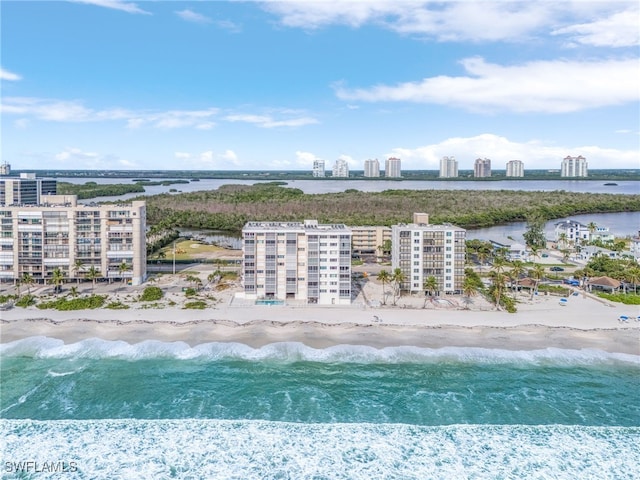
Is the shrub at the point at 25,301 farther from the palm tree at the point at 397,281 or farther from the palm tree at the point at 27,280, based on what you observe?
the palm tree at the point at 397,281

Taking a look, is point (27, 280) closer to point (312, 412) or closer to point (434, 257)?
point (312, 412)

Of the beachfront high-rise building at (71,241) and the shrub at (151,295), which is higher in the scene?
the beachfront high-rise building at (71,241)

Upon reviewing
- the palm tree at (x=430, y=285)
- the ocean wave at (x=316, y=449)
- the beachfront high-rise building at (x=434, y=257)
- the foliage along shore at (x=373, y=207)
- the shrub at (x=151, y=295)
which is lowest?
the ocean wave at (x=316, y=449)

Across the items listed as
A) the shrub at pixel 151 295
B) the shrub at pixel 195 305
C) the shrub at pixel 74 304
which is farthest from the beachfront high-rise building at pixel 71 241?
the shrub at pixel 195 305

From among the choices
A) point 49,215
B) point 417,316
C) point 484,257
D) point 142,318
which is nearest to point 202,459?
point 142,318

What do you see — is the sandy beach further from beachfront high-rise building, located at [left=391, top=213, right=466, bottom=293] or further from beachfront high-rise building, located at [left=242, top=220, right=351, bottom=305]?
beachfront high-rise building, located at [left=391, top=213, right=466, bottom=293]
